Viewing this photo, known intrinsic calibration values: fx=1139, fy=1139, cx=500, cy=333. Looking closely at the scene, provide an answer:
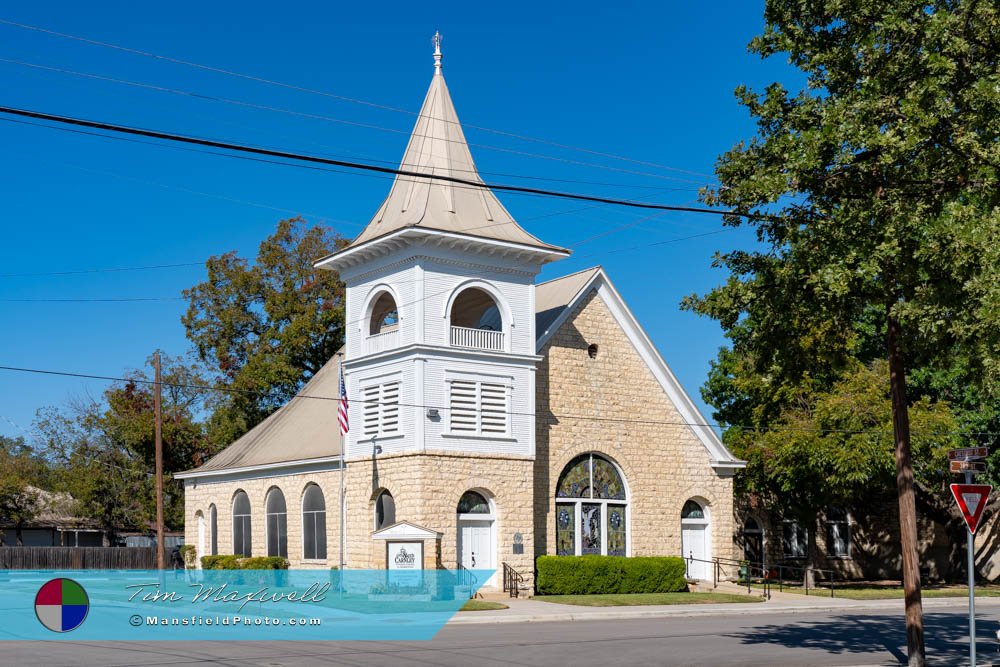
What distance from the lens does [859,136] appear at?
54.4ft

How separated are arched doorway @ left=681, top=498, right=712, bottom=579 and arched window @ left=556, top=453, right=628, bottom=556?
298 cm

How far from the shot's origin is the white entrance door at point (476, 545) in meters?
32.9

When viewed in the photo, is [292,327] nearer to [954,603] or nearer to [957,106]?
[954,603]

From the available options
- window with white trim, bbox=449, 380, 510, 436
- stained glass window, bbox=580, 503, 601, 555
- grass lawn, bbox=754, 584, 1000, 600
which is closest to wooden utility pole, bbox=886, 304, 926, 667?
window with white trim, bbox=449, 380, 510, 436

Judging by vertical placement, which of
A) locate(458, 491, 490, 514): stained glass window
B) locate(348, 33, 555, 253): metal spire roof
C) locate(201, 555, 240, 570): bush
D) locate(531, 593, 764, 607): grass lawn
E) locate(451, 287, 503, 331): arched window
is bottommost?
locate(531, 593, 764, 607): grass lawn

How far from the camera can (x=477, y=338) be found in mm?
34062

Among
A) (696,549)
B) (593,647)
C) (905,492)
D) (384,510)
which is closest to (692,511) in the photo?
(696,549)

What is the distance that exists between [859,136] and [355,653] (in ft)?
37.3

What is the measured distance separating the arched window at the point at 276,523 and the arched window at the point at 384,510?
5.70 meters

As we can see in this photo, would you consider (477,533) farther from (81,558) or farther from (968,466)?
(81,558)

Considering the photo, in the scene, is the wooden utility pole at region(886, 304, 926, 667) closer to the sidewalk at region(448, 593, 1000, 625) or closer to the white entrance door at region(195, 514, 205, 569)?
the sidewalk at region(448, 593, 1000, 625)

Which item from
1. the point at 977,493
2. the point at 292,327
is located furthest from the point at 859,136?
the point at 292,327

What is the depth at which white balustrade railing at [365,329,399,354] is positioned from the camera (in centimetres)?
3388

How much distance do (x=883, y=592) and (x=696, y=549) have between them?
641cm
